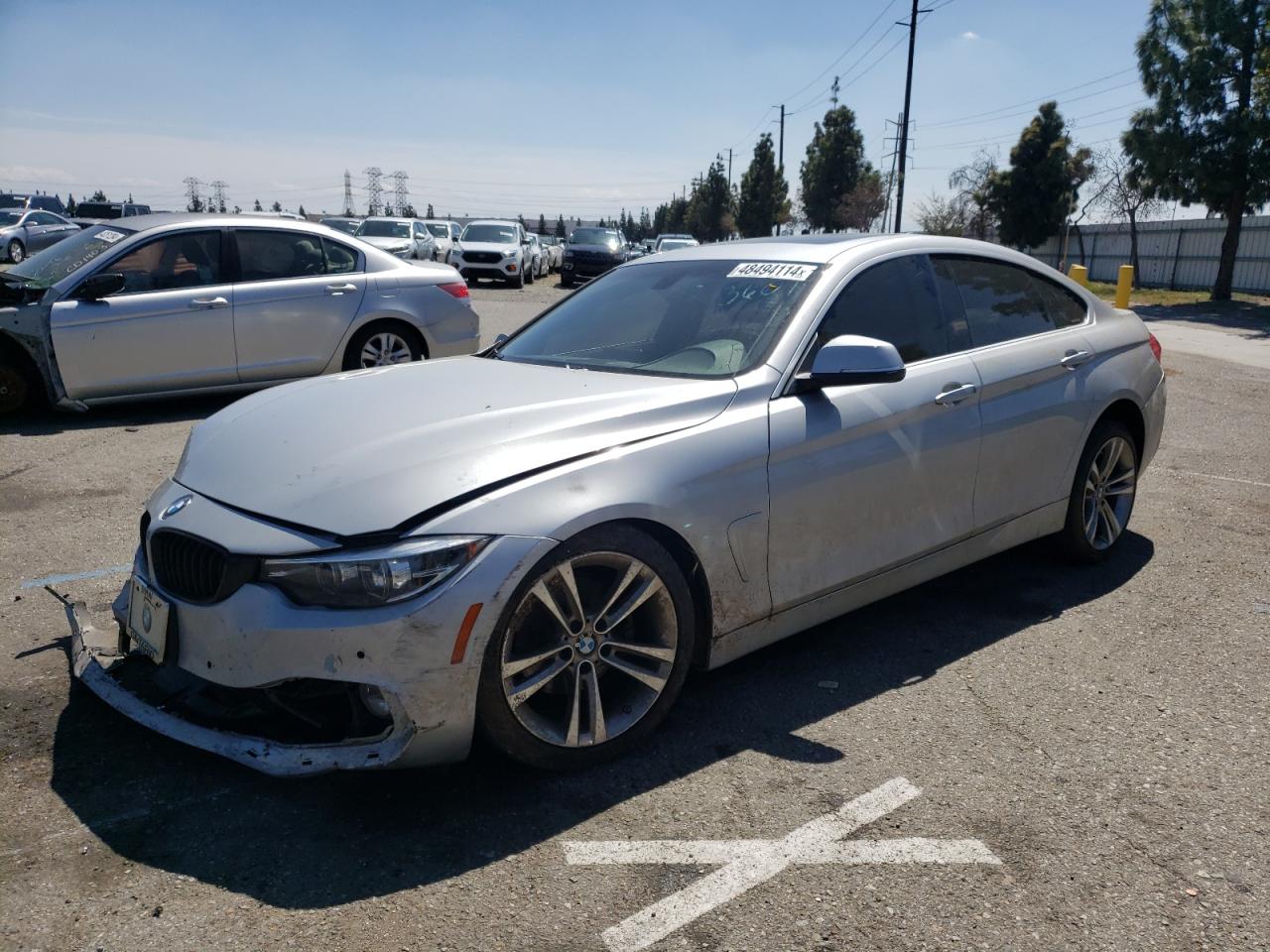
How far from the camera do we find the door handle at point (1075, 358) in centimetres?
471

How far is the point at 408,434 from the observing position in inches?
124

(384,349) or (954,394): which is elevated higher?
(954,394)

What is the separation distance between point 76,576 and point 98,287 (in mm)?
4040

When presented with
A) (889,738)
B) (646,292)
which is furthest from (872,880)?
(646,292)

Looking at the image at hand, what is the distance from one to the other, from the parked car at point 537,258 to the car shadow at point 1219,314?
667 inches

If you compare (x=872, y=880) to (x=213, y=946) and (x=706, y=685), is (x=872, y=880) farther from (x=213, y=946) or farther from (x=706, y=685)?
(x=213, y=946)

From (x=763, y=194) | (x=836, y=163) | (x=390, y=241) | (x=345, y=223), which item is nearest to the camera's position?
(x=390, y=241)

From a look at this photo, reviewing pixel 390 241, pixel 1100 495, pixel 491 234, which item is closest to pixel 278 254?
pixel 1100 495

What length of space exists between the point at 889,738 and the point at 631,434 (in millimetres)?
1315

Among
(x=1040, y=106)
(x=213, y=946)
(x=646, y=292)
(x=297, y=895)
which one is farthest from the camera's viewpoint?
(x=1040, y=106)

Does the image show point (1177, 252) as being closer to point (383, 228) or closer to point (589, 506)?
point (383, 228)

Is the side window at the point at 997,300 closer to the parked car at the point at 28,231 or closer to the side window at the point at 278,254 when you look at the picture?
the side window at the point at 278,254

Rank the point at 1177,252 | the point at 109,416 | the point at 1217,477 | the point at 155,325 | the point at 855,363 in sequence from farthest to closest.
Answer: the point at 1177,252
the point at 109,416
the point at 155,325
the point at 1217,477
the point at 855,363

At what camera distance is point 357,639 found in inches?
106
